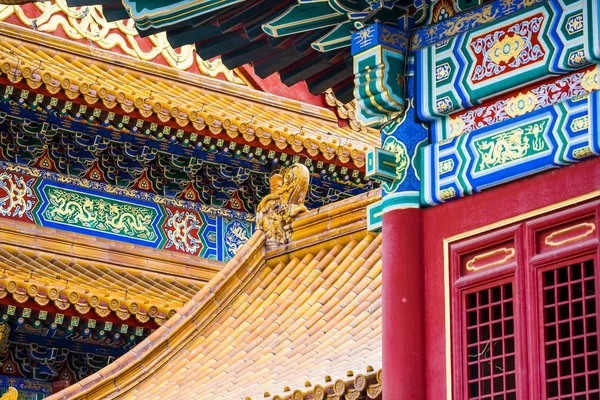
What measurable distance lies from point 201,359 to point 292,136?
18.3ft

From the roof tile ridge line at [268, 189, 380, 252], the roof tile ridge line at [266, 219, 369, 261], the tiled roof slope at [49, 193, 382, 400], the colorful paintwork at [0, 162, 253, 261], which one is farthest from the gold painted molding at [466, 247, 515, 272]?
the colorful paintwork at [0, 162, 253, 261]

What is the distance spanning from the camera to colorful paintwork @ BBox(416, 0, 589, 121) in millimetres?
7664

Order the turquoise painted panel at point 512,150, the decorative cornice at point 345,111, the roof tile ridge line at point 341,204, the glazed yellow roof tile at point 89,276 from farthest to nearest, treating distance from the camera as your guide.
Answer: the decorative cornice at point 345,111 → the glazed yellow roof tile at point 89,276 → the roof tile ridge line at point 341,204 → the turquoise painted panel at point 512,150

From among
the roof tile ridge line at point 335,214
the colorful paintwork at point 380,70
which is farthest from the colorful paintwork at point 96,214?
the colorful paintwork at point 380,70

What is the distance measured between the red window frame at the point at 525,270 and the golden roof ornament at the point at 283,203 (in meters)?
5.32

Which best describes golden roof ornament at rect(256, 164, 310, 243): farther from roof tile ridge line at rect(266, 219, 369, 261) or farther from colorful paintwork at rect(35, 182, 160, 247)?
colorful paintwork at rect(35, 182, 160, 247)

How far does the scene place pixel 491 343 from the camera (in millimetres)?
7656

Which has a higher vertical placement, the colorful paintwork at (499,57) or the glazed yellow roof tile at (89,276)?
the glazed yellow roof tile at (89,276)

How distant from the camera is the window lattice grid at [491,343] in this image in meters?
7.59

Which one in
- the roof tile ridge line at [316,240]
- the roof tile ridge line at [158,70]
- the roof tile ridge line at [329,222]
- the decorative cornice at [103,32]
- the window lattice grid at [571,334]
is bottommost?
the window lattice grid at [571,334]

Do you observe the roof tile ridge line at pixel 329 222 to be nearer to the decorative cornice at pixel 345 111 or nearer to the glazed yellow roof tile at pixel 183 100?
the glazed yellow roof tile at pixel 183 100

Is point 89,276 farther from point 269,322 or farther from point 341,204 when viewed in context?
point 341,204

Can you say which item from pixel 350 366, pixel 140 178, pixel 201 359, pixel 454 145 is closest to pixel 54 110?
pixel 140 178

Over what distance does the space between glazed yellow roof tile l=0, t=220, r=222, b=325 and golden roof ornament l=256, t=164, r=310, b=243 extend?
2821mm
